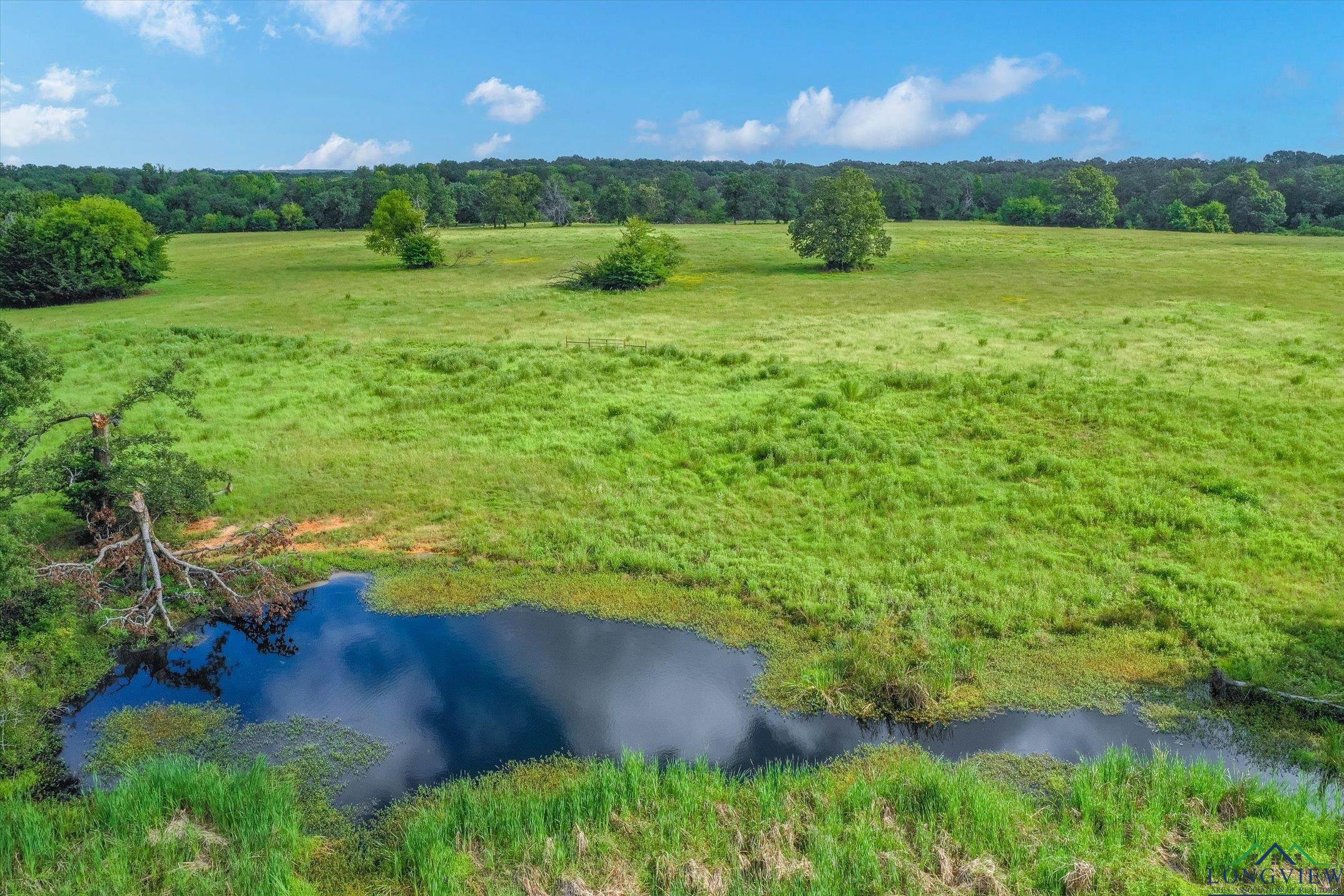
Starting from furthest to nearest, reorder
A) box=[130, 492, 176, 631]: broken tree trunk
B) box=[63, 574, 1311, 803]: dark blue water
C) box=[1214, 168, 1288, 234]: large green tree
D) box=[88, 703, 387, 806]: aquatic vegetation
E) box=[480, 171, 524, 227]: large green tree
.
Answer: box=[480, 171, 524, 227]: large green tree → box=[1214, 168, 1288, 234]: large green tree → box=[130, 492, 176, 631]: broken tree trunk → box=[63, 574, 1311, 803]: dark blue water → box=[88, 703, 387, 806]: aquatic vegetation

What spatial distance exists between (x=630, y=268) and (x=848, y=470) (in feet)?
121

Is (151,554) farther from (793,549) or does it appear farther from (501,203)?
(501,203)

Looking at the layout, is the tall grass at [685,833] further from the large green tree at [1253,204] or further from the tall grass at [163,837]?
the large green tree at [1253,204]

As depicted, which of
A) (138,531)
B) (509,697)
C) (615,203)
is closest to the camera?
(509,697)

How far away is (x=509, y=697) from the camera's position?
523 inches

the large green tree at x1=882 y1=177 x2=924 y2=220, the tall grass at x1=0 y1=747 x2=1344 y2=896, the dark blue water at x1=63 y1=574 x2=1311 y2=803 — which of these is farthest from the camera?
the large green tree at x1=882 y1=177 x2=924 y2=220

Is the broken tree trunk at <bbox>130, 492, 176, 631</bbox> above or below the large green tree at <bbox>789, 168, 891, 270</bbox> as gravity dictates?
below

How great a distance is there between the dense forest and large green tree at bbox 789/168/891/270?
2168 inches

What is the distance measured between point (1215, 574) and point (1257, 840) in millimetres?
8623

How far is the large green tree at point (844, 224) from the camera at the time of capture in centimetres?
6225

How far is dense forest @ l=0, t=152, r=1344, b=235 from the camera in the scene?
10081cm
